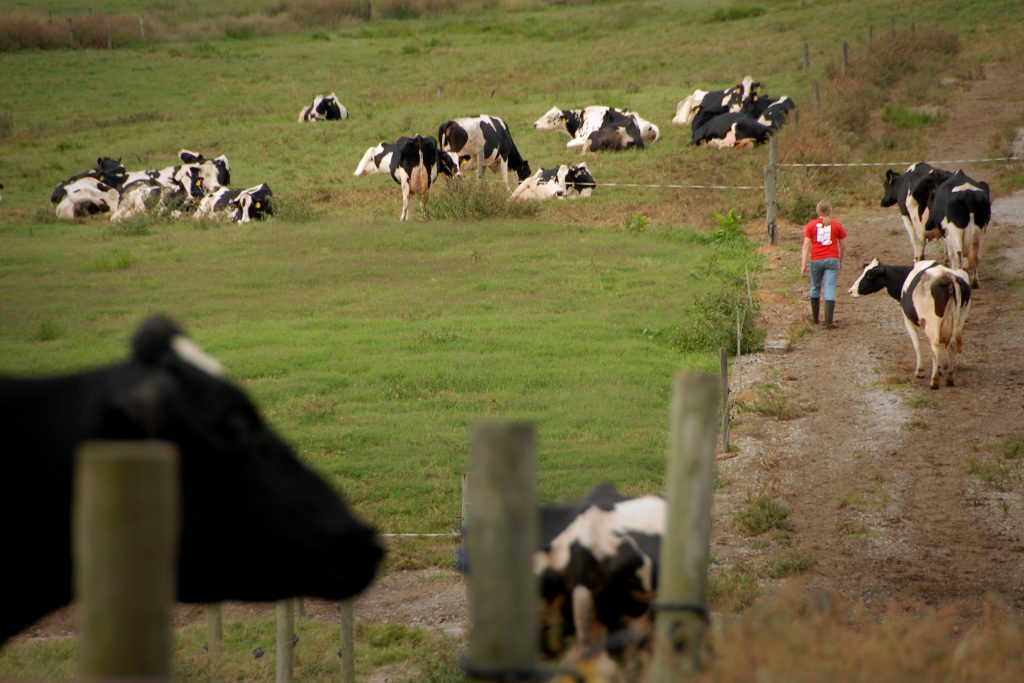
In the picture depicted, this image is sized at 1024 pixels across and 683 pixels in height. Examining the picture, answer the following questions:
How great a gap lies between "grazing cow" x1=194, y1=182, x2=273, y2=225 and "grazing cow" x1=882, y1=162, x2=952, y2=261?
12158 millimetres

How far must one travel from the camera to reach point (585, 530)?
5695 mm

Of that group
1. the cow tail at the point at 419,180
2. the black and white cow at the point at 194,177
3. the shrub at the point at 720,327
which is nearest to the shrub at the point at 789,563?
the shrub at the point at 720,327

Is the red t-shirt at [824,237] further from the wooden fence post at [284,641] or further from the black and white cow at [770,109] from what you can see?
the black and white cow at [770,109]

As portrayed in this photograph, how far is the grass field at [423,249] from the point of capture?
12.7m

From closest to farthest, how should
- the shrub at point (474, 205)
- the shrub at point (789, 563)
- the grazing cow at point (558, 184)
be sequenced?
the shrub at point (789, 563) → the shrub at point (474, 205) → the grazing cow at point (558, 184)

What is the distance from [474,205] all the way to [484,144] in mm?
3660

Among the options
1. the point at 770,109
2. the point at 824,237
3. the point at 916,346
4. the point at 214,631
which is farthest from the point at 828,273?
the point at 770,109

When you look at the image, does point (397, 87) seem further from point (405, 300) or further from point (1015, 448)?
point (1015, 448)

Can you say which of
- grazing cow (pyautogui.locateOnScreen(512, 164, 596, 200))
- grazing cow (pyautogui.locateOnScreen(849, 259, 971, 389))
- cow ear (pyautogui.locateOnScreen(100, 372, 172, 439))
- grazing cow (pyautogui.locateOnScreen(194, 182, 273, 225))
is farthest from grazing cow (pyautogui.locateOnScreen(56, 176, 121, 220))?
cow ear (pyautogui.locateOnScreen(100, 372, 172, 439))

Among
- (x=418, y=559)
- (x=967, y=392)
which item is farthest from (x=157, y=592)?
(x=967, y=392)

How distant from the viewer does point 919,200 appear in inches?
725

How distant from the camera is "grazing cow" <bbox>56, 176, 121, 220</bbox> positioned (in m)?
25.4

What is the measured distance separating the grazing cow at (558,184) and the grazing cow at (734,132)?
15.2 ft

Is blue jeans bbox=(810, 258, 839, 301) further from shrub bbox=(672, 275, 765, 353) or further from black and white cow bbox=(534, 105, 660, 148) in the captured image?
black and white cow bbox=(534, 105, 660, 148)
